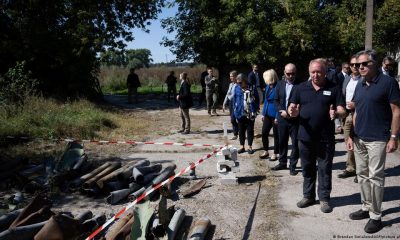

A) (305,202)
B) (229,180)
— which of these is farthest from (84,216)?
(305,202)

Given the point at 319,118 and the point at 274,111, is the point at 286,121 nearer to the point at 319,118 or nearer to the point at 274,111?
the point at 274,111

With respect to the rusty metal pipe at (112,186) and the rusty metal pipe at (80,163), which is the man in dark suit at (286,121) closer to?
the rusty metal pipe at (112,186)

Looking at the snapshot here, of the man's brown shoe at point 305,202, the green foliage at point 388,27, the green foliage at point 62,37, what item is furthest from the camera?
the green foliage at point 388,27

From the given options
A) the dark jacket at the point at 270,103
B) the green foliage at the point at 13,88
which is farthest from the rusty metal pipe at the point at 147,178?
the green foliage at the point at 13,88

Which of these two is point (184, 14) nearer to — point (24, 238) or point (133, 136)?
point (133, 136)

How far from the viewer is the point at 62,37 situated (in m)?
19.1

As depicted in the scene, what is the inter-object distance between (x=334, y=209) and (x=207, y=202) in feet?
6.30

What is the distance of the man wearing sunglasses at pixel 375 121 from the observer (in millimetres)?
4723

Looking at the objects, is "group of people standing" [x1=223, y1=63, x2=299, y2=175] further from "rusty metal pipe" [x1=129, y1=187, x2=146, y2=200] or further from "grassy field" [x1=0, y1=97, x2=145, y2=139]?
"grassy field" [x1=0, y1=97, x2=145, y2=139]

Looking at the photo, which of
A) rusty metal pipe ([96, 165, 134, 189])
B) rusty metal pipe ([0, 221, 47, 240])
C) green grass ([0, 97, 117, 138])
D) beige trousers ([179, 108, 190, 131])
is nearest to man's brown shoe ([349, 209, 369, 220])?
rusty metal pipe ([96, 165, 134, 189])

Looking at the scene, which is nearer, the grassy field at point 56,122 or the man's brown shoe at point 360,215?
the man's brown shoe at point 360,215

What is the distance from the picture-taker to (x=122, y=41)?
69.9ft

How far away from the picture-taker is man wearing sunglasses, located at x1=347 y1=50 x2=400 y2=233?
4.72 meters

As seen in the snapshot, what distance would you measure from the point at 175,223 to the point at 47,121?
329 inches
